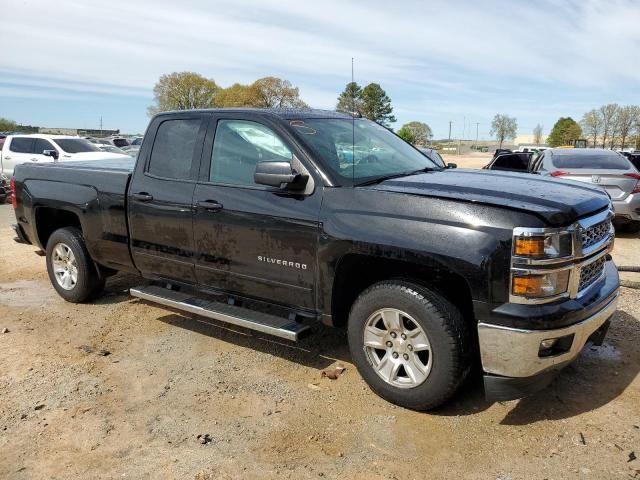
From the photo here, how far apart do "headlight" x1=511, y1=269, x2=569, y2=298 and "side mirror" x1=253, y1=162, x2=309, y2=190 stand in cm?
155

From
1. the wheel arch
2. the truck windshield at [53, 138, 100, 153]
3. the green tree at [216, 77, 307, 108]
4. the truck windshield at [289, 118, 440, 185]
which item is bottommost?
the wheel arch

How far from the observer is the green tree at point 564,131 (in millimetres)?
99088

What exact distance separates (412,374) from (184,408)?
59.8 inches

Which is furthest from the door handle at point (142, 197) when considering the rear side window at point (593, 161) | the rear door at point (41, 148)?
the rear door at point (41, 148)

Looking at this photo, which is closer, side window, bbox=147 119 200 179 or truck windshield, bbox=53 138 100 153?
side window, bbox=147 119 200 179

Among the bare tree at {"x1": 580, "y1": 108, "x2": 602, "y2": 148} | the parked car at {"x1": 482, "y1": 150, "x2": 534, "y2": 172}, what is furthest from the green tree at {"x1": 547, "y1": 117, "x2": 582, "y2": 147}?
the parked car at {"x1": 482, "y1": 150, "x2": 534, "y2": 172}

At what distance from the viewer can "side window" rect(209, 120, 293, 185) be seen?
160 inches

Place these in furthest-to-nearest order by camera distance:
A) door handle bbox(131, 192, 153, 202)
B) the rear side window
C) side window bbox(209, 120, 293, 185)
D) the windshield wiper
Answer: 1. the rear side window
2. door handle bbox(131, 192, 153, 202)
3. side window bbox(209, 120, 293, 185)
4. the windshield wiper

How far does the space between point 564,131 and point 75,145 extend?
111m

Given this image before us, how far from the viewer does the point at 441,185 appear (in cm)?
356

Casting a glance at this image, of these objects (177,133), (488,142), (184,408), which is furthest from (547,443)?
(488,142)

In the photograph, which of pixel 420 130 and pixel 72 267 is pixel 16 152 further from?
pixel 420 130

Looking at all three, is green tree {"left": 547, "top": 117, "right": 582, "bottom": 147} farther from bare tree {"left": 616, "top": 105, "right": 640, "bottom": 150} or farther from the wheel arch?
the wheel arch

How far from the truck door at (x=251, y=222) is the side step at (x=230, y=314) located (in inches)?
5.7
